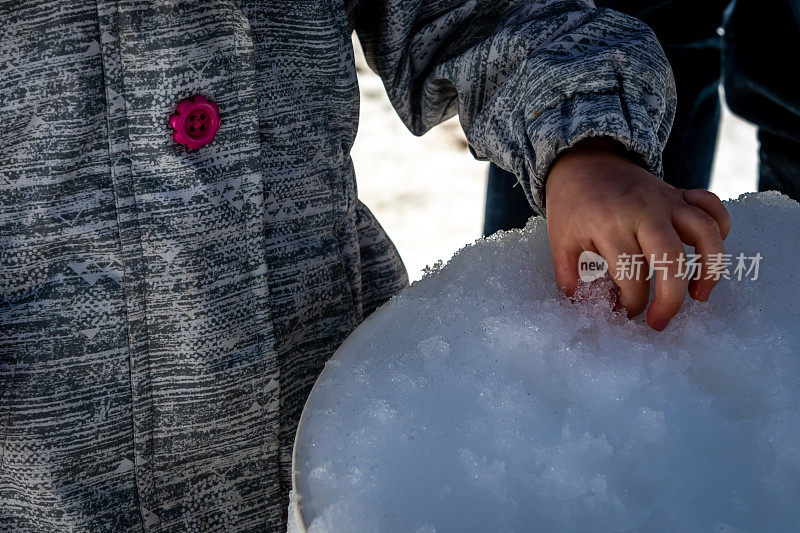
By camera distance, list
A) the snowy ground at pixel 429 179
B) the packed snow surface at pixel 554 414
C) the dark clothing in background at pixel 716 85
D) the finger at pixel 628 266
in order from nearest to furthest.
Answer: the packed snow surface at pixel 554 414 < the finger at pixel 628 266 < the dark clothing in background at pixel 716 85 < the snowy ground at pixel 429 179

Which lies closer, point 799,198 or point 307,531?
point 307,531

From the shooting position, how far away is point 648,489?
40 cm

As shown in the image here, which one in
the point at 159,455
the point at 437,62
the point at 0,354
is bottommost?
the point at 159,455

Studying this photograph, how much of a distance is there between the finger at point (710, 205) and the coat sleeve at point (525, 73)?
0.23 feet

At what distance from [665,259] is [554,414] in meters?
0.13

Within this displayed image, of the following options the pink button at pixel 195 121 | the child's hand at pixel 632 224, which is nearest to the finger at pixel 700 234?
the child's hand at pixel 632 224

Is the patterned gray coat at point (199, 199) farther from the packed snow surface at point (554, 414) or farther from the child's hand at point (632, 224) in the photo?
the packed snow surface at point (554, 414)

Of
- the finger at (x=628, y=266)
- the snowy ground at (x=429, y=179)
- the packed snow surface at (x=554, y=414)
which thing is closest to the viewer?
the packed snow surface at (x=554, y=414)

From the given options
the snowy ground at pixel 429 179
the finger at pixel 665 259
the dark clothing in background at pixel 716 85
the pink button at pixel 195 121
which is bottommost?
the snowy ground at pixel 429 179

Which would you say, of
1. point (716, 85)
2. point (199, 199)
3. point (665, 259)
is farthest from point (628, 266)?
point (716, 85)

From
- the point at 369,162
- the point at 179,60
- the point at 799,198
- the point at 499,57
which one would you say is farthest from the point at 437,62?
the point at 369,162

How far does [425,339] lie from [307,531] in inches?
6.7

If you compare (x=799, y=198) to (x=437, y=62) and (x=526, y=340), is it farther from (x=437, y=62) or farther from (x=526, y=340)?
(x=526, y=340)

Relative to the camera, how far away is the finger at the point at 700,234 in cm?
49
